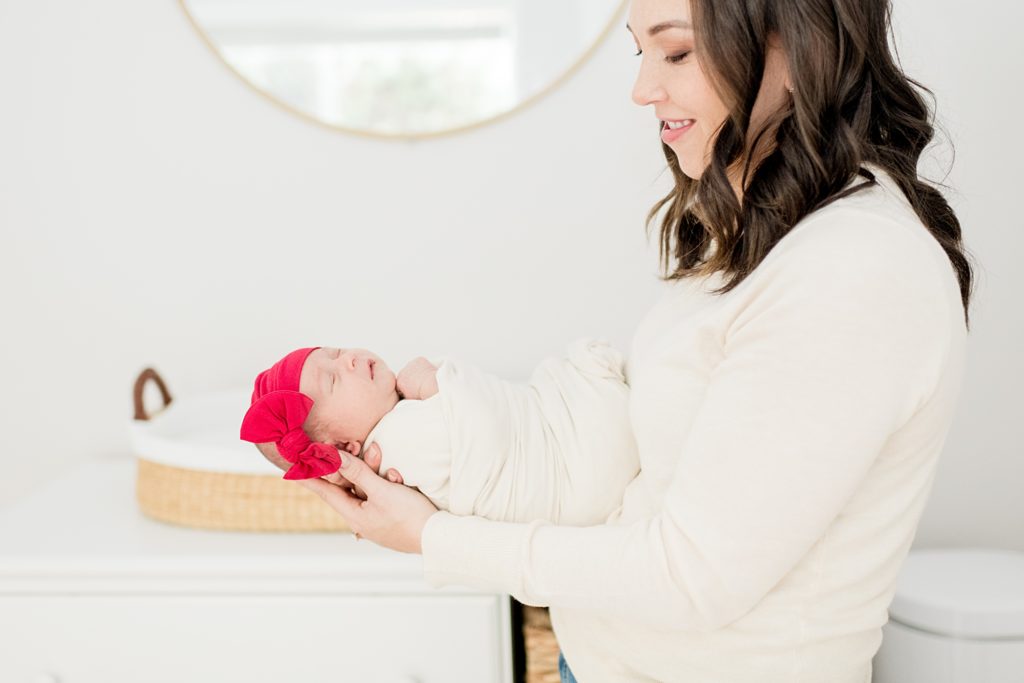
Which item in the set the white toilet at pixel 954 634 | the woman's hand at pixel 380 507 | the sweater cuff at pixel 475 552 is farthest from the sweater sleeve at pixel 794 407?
the white toilet at pixel 954 634

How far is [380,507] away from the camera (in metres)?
1.04

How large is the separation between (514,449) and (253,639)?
0.59m

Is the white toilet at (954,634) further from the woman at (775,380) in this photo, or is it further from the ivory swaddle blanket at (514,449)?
the ivory swaddle blanket at (514,449)

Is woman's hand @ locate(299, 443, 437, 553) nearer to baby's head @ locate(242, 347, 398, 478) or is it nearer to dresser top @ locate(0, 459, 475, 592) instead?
baby's head @ locate(242, 347, 398, 478)

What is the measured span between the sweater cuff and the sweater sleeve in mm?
137

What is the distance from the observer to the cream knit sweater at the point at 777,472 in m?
0.75

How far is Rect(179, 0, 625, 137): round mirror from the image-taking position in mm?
1769

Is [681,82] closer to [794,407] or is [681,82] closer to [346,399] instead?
[794,407]

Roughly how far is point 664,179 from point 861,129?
96 centimetres

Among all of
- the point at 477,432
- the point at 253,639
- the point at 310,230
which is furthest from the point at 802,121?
the point at 310,230

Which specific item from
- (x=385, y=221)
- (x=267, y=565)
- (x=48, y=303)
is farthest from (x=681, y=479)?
(x=48, y=303)

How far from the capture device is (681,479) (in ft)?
2.65

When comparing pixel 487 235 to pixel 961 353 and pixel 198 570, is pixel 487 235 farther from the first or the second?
pixel 961 353

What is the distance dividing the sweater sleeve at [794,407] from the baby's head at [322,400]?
0.43m
